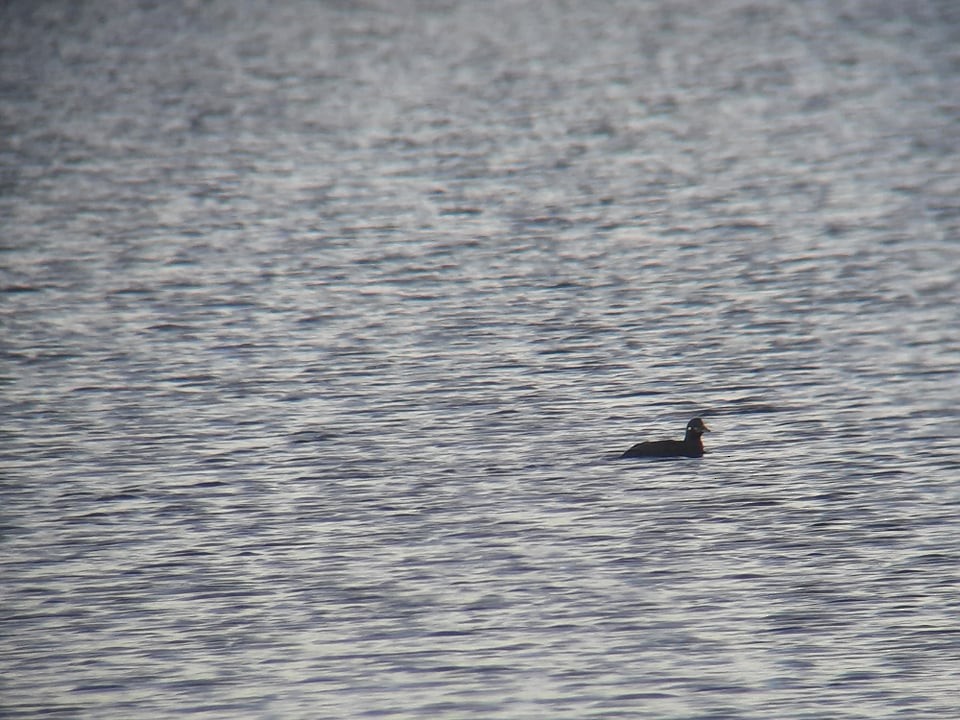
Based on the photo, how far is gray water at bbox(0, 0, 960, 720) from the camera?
45.1 ft

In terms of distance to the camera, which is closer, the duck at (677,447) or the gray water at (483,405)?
the gray water at (483,405)

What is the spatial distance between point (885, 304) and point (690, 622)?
504 inches

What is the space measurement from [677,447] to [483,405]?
3.34 m

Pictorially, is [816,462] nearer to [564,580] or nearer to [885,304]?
[564,580]

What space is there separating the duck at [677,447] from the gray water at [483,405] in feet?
0.55

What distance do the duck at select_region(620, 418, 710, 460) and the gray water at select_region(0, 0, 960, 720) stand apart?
168mm

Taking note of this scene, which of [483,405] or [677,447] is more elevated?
[483,405]

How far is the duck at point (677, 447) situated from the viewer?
18.6 meters

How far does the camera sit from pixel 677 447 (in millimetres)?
18656

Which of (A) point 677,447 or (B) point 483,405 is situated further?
(B) point 483,405

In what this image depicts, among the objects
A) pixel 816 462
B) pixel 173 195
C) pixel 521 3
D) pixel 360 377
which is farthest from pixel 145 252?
pixel 521 3

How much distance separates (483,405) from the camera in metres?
21.2

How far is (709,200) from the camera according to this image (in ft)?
114

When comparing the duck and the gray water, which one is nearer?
the gray water
